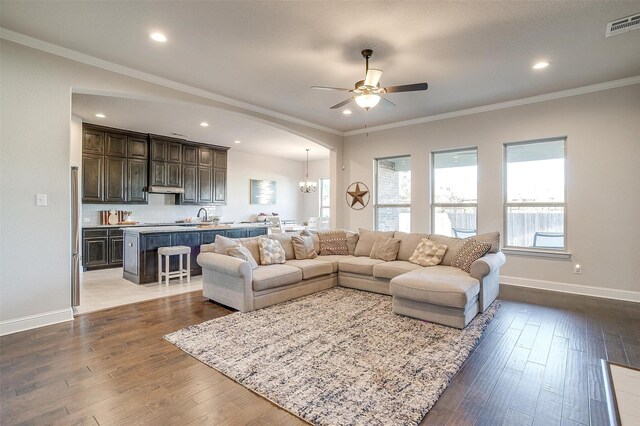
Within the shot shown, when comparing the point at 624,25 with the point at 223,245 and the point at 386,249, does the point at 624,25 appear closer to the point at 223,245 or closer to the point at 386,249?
the point at 386,249

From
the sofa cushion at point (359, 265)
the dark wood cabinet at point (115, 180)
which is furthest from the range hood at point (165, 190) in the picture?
the sofa cushion at point (359, 265)

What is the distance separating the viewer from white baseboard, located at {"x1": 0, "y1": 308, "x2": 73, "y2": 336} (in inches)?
126

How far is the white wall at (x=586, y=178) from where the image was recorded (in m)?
4.37

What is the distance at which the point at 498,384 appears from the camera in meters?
2.29

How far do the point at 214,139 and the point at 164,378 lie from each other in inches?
262

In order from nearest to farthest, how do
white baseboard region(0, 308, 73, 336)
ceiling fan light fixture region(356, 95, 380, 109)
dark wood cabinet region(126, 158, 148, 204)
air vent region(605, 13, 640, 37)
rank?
air vent region(605, 13, 640, 37) < white baseboard region(0, 308, 73, 336) < ceiling fan light fixture region(356, 95, 380, 109) < dark wood cabinet region(126, 158, 148, 204)

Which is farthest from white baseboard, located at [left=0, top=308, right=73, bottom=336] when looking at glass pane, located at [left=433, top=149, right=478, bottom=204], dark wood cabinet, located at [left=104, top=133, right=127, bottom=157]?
glass pane, located at [left=433, top=149, right=478, bottom=204]

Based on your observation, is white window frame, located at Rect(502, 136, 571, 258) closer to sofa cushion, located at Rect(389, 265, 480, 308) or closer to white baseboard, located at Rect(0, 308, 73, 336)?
sofa cushion, located at Rect(389, 265, 480, 308)

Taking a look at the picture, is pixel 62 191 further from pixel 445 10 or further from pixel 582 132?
pixel 582 132

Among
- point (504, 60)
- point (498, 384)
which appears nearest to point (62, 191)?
point (498, 384)

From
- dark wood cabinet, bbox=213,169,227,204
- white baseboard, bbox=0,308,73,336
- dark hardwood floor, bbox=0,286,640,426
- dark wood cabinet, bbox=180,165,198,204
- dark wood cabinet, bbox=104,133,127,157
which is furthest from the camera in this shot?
dark wood cabinet, bbox=213,169,227,204

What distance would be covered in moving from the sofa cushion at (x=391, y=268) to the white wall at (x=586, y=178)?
6.89 feet

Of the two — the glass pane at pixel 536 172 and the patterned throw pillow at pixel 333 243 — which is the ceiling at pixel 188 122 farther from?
the glass pane at pixel 536 172

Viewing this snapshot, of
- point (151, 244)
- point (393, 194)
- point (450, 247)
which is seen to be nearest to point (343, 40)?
point (450, 247)
